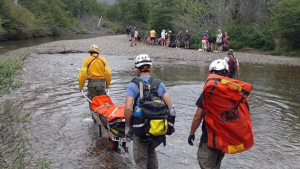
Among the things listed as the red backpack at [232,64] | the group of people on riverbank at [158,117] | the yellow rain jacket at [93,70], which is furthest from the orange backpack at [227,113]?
the red backpack at [232,64]

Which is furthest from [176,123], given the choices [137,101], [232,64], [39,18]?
[39,18]

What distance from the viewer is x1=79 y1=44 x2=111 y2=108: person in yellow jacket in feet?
24.5

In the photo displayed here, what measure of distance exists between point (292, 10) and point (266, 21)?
7836 millimetres

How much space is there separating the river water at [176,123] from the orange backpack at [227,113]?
2.00 metres

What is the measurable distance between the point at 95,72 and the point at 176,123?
8.51 feet

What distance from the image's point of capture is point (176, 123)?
27.8 feet

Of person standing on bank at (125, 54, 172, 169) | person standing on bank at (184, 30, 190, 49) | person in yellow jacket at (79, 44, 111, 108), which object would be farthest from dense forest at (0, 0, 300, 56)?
person standing on bank at (125, 54, 172, 169)

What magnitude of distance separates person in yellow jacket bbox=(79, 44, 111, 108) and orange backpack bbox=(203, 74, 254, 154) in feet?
13.1

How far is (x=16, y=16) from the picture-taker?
4397cm

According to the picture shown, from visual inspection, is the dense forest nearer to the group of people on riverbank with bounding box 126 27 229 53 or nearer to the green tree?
the green tree

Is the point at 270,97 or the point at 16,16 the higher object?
the point at 16,16

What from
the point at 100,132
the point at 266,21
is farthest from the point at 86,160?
the point at 266,21

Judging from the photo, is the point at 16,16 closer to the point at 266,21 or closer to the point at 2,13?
the point at 2,13

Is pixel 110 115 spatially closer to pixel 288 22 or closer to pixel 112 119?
pixel 112 119
